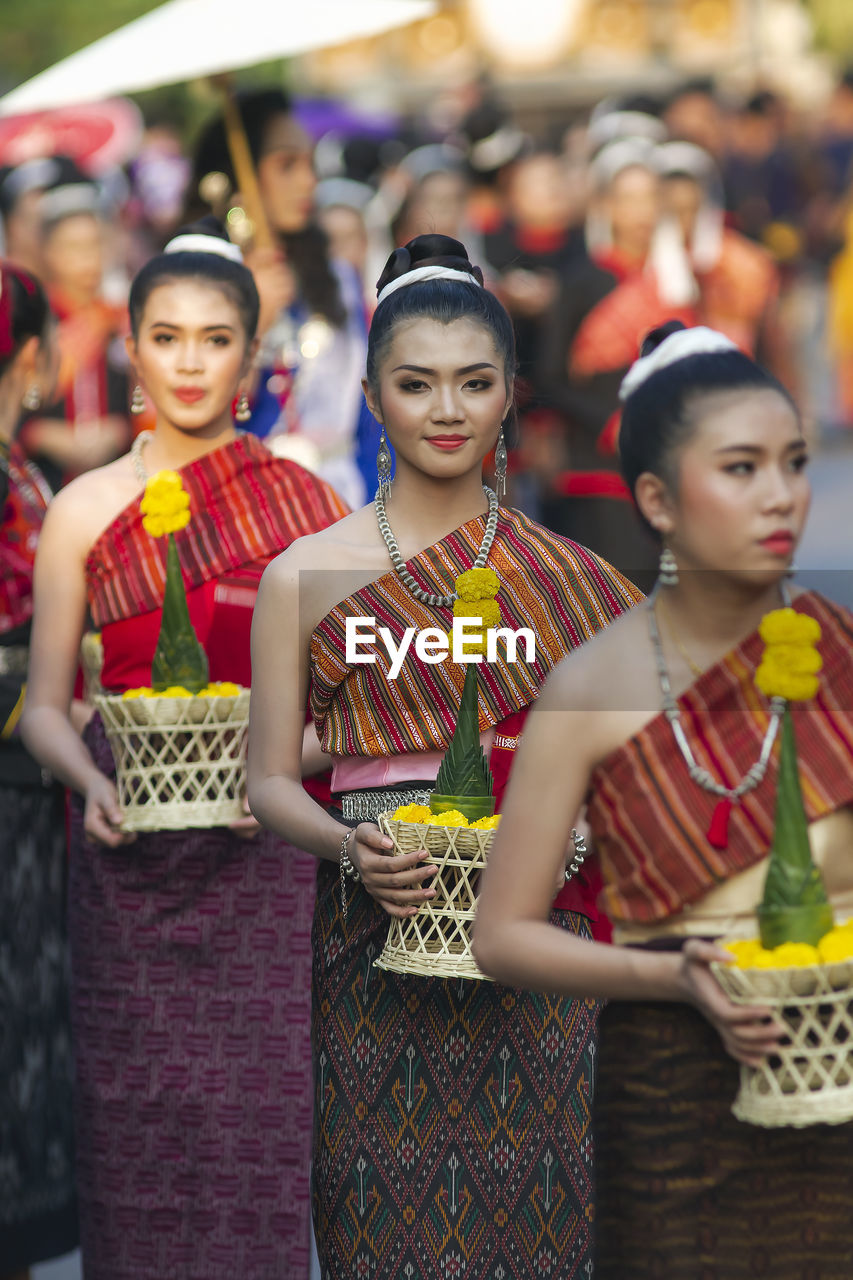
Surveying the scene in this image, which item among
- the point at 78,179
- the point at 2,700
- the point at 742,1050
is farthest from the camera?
the point at 78,179

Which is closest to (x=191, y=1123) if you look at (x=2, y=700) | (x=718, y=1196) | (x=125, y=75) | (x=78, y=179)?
(x=2, y=700)

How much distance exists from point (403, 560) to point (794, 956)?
1525 millimetres

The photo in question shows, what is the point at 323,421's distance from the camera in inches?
335

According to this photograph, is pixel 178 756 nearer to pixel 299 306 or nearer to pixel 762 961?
pixel 762 961

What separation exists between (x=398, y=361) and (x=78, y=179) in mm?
7653

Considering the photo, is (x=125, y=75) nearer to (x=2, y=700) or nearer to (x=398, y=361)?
(x=2, y=700)

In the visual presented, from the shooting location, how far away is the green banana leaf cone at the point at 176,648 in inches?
177

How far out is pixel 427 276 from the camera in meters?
4.04

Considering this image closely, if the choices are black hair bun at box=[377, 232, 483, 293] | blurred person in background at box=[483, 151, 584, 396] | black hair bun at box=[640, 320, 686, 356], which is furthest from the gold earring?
blurred person in background at box=[483, 151, 584, 396]

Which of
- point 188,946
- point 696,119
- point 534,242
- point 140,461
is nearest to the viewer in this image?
point 188,946

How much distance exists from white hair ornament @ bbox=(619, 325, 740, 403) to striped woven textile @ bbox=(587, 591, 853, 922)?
358mm

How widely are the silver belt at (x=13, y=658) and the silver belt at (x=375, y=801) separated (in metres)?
1.59

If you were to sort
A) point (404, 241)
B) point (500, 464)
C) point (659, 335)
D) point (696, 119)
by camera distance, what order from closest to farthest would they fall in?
point (659, 335)
point (500, 464)
point (404, 241)
point (696, 119)

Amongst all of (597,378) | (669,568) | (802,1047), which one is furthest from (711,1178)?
(597,378)
